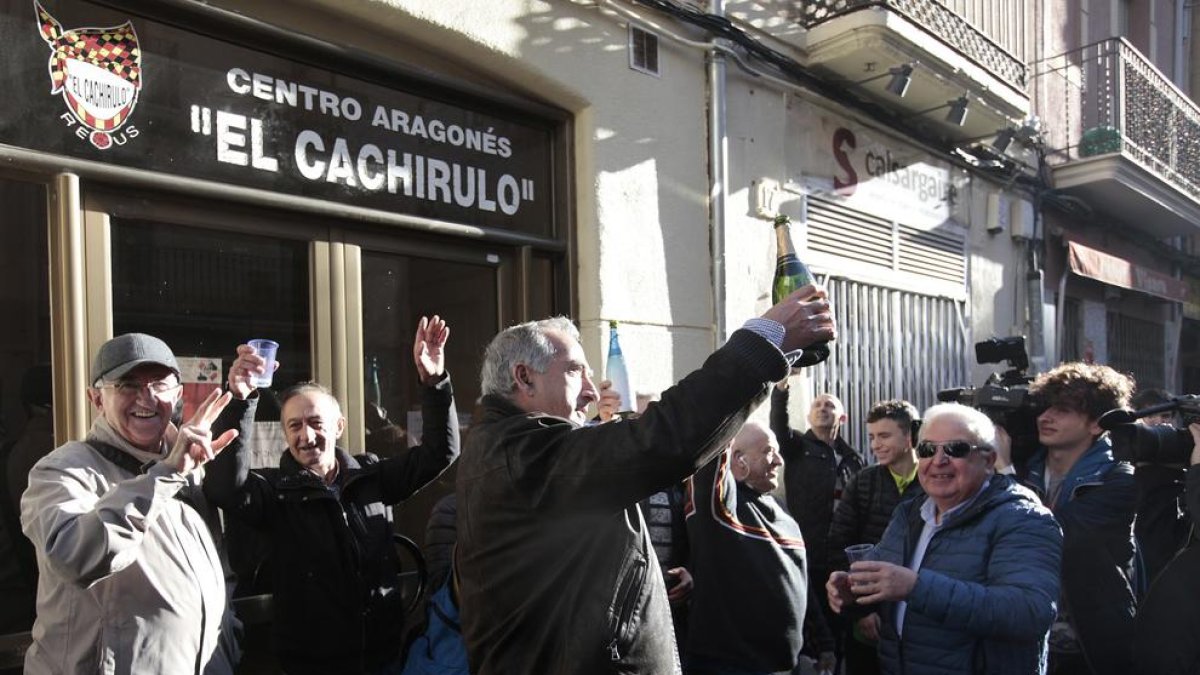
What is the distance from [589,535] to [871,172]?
22.1 feet

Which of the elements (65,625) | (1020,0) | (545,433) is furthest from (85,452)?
(1020,0)

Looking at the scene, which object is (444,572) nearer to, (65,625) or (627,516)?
(65,625)

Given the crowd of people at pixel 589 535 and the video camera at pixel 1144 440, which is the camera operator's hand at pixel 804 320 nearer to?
the crowd of people at pixel 589 535

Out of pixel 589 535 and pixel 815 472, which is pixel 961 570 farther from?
pixel 815 472

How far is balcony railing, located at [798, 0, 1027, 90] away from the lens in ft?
23.8

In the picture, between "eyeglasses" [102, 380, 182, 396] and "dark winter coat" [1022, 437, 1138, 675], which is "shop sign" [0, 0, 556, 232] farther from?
"dark winter coat" [1022, 437, 1138, 675]

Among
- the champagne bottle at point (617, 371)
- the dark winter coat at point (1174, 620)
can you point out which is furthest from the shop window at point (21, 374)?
the dark winter coat at point (1174, 620)

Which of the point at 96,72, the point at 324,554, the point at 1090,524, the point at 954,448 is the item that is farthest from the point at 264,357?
the point at 1090,524

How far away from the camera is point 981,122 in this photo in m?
8.78

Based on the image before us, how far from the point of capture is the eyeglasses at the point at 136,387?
9.23 ft

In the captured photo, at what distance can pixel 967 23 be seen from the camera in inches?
325

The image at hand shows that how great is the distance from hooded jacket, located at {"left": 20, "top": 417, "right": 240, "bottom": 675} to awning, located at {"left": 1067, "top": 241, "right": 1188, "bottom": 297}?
10.2 m

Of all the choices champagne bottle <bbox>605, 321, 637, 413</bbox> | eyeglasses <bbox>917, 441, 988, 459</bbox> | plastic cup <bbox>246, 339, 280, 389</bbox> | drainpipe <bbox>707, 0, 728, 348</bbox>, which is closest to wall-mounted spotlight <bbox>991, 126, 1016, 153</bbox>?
drainpipe <bbox>707, 0, 728, 348</bbox>

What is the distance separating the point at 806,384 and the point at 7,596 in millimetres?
5273
